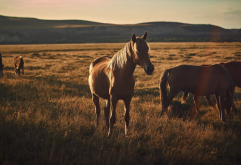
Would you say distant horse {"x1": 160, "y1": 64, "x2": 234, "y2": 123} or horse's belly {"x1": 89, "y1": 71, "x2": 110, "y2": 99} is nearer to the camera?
horse's belly {"x1": 89, "y1": 71, "x2": 110, "y2": 99}

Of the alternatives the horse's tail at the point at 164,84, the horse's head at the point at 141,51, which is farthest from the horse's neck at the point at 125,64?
the horse's tail at the point at 164,84

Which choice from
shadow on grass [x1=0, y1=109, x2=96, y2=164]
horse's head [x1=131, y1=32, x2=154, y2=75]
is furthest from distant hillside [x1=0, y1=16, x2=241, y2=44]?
horse's head [x1=131, y1=32, x2=154, y2=75]

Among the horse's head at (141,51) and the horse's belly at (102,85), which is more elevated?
the horse's head at (141,51)

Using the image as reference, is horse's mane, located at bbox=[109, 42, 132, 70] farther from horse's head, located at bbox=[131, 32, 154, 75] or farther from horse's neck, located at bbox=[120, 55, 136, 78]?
horse's head, located at bbox=[131, 32, 154, 75]

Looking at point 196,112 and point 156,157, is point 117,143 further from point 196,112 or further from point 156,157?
point 196,112

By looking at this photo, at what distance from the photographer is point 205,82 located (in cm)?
599

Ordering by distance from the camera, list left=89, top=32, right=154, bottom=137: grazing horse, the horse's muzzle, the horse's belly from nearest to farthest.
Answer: the horse's muzzle
left=89, top=32, right=154, bottom=137: grazing horse
the horse's belly

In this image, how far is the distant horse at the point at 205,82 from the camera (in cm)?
595

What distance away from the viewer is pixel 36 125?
13.4 ft

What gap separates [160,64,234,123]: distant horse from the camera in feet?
19.5

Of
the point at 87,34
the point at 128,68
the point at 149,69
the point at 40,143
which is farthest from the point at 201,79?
the point at 87,34

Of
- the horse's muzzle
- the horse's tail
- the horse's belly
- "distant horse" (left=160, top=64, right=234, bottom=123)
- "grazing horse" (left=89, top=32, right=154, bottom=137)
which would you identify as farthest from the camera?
the horse's tail

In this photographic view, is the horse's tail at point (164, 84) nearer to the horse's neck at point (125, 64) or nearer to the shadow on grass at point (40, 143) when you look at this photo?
the horse's neck at point (125, 64)

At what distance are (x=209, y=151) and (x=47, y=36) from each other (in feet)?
532
